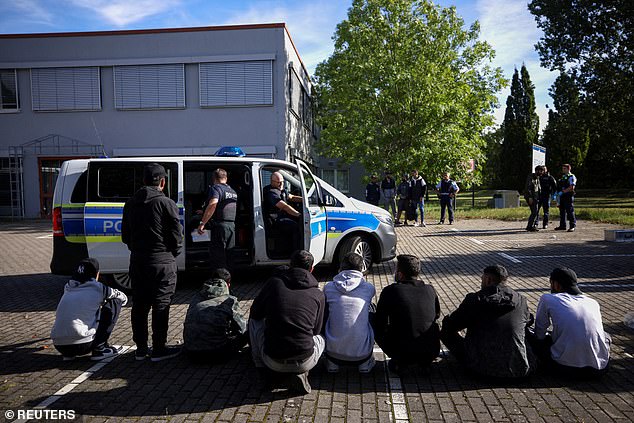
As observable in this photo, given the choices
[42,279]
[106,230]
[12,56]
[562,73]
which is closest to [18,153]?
[12,56]

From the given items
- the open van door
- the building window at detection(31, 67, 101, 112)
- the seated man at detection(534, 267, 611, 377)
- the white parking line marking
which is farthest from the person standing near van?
the building window at detection(31, 67, 101, 112)

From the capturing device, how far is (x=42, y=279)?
9.05m

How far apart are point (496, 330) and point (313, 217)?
393cm

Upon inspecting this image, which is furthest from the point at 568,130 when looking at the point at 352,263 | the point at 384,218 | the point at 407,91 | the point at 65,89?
the point at 352,263

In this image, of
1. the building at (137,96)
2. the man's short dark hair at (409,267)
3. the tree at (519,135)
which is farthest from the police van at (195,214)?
the tree at (519,135)

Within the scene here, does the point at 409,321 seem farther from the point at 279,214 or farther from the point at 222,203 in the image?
the point at 279,214

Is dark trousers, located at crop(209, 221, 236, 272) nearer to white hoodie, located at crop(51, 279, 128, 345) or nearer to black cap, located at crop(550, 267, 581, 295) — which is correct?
white hoodie, located at crop(51, 279, 128, 345)

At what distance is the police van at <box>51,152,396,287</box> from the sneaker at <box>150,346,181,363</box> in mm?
2163

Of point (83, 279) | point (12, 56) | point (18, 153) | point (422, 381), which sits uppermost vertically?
point (12, 56)

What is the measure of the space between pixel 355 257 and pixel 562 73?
3086cm

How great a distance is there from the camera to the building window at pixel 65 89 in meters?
20.9

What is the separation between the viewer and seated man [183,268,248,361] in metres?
4.65

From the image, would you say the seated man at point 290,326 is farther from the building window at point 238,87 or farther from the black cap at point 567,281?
the building window at point 238,87

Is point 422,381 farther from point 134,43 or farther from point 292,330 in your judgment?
point 134,43
